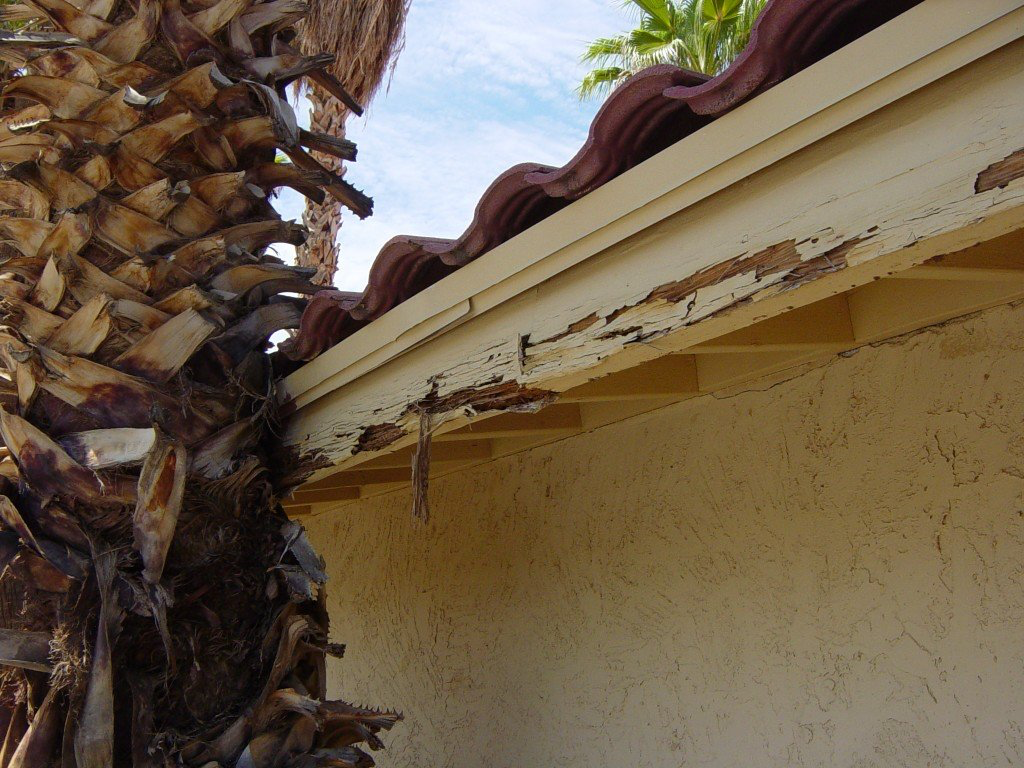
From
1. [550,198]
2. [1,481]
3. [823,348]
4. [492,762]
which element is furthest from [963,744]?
[1,481]

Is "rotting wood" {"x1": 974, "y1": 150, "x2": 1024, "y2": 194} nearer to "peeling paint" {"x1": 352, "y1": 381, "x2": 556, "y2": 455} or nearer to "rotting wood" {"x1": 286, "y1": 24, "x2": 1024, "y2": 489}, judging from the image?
"rotting wood" {"x1": 286, "y1": 24, "x2": 1024, "y2": 489}

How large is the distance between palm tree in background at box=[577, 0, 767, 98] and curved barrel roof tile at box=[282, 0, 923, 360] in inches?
458

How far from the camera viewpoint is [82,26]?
343cm

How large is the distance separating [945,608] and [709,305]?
1391 millimetres

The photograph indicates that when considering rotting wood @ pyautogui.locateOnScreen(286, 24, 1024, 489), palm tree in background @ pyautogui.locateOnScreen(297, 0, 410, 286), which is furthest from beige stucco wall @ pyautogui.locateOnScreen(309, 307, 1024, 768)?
palm tree in background @ pyautogui.locateOnScreen(297, 0, 410, 286)

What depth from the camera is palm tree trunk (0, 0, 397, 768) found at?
119 inches

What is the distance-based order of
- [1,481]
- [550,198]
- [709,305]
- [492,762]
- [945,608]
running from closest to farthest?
[709,305] < [550,198] < [945,608] < [1,481] < [492,762]

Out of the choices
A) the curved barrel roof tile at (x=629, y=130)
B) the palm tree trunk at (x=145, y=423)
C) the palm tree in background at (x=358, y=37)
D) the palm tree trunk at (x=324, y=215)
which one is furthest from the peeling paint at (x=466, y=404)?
the palm tree trunk at (x=324, y=215)

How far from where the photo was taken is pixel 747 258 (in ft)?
6.53

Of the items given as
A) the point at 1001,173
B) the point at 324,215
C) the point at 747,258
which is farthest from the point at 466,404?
the point at 324,215

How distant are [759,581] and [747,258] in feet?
5.55

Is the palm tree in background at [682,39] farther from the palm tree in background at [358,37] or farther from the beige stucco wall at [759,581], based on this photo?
the beige stucco wall at [759,581]

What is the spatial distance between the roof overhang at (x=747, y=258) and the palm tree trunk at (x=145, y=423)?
409mm

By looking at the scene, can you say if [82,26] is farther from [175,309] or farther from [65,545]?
[65,545]
